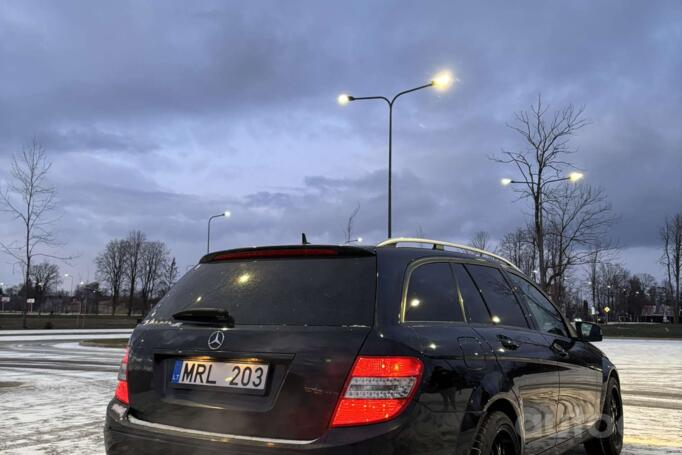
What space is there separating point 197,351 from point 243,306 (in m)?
0.33

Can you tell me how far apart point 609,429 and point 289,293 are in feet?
12.2

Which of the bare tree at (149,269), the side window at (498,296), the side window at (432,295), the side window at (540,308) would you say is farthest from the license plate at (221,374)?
the bare tree at (149,269)

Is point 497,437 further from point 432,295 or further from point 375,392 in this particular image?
point 375,392

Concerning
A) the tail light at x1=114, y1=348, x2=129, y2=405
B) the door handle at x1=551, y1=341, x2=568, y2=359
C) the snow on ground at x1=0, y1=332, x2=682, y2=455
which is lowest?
the snow on ground at x1=0, y1=332, x2=682, y2=455

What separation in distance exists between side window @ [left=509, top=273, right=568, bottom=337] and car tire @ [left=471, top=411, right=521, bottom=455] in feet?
4.19

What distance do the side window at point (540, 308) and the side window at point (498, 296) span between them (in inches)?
9.1

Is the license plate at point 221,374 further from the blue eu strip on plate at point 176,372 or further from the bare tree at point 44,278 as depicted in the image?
the bare tree at point 44,278

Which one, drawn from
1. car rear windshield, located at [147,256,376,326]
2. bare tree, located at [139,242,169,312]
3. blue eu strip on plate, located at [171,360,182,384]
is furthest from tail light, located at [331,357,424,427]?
bare tree, located at [139,242,169,312]

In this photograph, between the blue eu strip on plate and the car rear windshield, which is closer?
the car rear windshield

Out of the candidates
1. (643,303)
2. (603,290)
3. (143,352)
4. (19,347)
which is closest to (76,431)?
(143,352)

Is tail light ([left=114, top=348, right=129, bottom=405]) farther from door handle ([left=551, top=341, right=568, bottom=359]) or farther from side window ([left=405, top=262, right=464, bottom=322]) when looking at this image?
door handle ([left=551, top=341, right=568, bottom=359])

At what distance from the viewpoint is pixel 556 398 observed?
4.17 m

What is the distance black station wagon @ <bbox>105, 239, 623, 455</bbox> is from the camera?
268 cm

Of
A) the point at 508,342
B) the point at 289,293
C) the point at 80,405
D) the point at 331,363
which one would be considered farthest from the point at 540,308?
the point at 80,405
